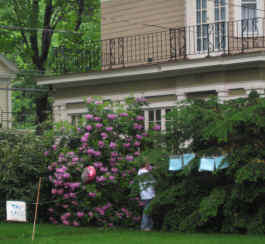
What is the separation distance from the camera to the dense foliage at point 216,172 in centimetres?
1469

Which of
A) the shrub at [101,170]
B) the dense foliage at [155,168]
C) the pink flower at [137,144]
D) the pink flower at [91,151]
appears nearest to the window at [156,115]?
the dense foliage at [155,168]

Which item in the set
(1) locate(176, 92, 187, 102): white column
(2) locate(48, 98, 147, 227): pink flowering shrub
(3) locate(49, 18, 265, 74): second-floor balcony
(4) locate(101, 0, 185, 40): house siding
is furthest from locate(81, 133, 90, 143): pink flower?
(4) locate(101, 0, 185, 40): house siding

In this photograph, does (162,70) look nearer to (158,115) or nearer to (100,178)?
(158,115)

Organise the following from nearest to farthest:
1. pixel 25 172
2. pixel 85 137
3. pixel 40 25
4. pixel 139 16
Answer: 1. pixel 85 137
2. pixel 25 172
3. pixel 139 16
4. pixel 40 25

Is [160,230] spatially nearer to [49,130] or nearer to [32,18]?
[49,130]

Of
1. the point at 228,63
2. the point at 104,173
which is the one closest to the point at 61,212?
the point at 104,173

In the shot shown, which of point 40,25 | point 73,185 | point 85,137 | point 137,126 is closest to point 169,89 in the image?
point 137,126

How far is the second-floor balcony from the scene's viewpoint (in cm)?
2108

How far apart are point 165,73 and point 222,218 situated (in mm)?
7298

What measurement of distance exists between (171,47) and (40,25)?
13.2 metres

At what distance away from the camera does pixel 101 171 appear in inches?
708

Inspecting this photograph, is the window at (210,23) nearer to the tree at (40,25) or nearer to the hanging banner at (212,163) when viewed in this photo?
the hanging banner at (212,163)

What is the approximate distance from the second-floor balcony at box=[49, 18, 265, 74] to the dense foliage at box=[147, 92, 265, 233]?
16.7 ft

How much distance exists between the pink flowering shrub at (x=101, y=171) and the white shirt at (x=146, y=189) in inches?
20.6
